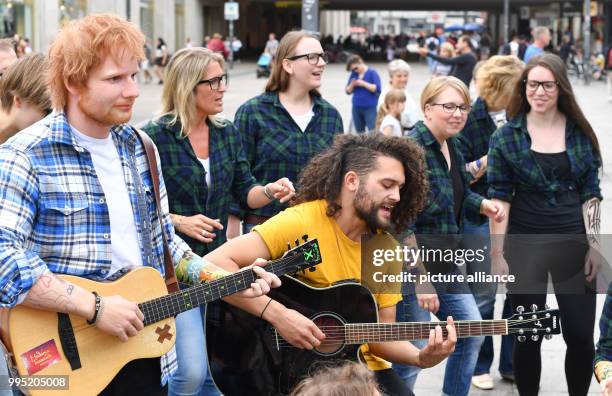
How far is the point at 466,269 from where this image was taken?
576 cm

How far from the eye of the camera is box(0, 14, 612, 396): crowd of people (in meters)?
3.08

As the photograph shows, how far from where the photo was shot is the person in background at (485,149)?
5887mm

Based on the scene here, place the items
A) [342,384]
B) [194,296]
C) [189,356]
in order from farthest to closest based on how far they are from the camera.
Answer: [189,356] < [194,296] < [342,384]

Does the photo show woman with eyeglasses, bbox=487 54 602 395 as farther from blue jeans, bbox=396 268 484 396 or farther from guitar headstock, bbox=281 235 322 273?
guitar headstock, bbox=281 235 322 273

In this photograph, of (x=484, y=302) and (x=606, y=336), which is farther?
(x=484, y=302)

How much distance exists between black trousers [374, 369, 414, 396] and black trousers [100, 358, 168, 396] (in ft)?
3.11

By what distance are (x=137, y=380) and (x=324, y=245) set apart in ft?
3.29

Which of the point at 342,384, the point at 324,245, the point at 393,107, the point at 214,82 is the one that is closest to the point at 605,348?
the point at 324,245

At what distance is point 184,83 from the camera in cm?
479

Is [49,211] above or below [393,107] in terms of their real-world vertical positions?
above

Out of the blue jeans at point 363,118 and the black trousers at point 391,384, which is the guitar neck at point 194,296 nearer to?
the black trousers at point 391,384

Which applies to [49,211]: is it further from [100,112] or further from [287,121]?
[287,121]

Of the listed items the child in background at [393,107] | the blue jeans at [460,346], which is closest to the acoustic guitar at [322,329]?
the blue jeans at [460,346]

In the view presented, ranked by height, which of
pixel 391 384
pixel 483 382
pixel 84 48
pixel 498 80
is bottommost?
pixel 483 382
